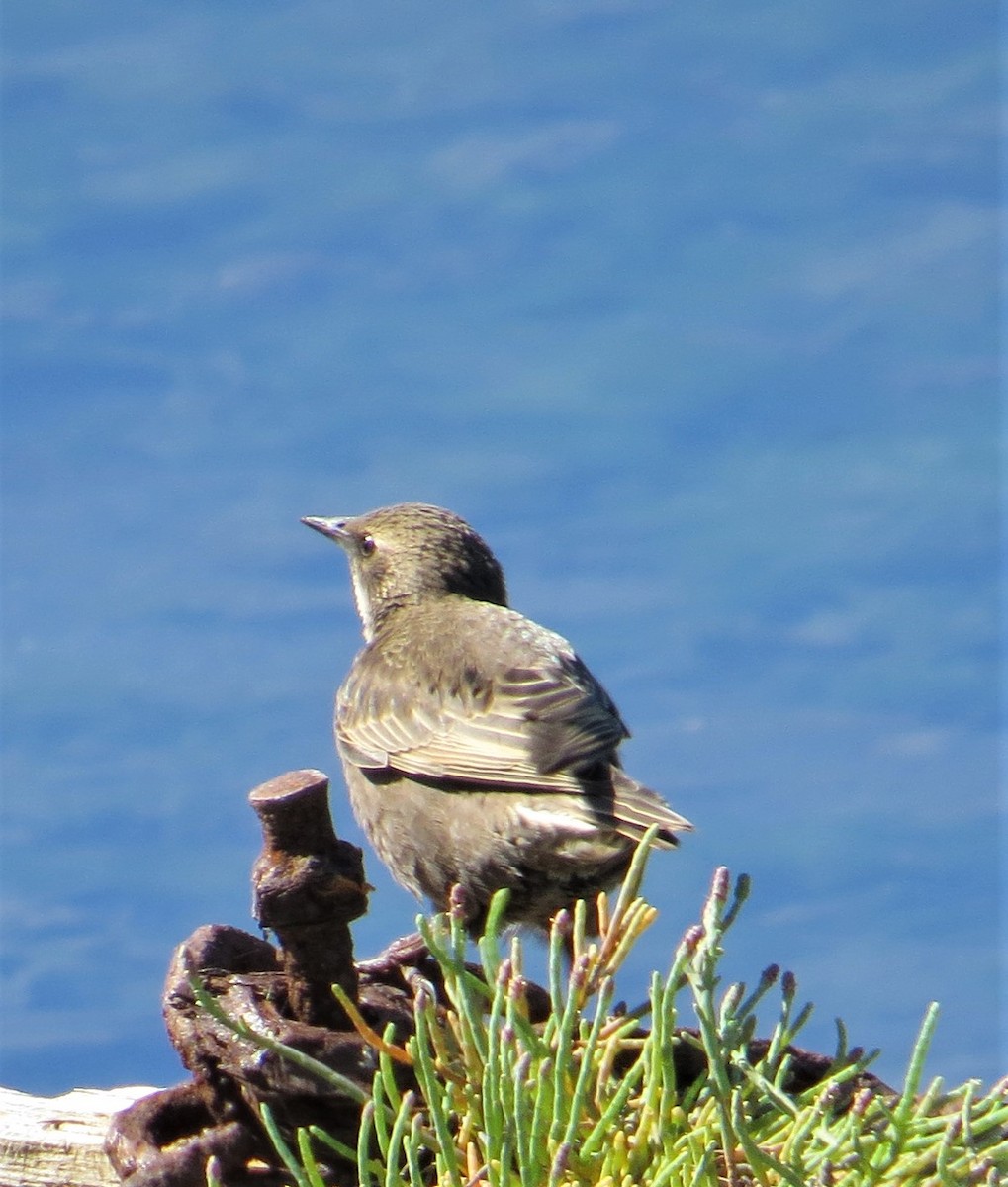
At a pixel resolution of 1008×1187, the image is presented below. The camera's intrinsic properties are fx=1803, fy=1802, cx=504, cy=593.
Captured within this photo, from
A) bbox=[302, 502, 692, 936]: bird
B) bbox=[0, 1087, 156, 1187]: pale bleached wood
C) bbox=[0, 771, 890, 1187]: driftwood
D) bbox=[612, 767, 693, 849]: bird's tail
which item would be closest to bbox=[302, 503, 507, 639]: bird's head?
bbox=[302, 502, 692, 936]: bird

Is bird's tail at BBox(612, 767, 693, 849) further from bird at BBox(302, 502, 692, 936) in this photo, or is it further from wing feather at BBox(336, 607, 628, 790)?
wing feather at BBox(336, 607, 628, 790)

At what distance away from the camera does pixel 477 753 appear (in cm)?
697

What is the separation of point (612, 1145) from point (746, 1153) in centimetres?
28

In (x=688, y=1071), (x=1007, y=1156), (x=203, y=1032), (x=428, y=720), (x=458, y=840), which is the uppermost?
(x=428, y=720)

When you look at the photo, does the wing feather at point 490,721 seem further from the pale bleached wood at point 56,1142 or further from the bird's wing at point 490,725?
the pale bleached wood at point 56,1142

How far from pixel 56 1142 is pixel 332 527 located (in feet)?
16.1

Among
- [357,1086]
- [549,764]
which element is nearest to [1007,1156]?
[357,1086]

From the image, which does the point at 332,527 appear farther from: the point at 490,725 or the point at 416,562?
the point at 490,725

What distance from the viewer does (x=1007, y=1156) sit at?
3.13 metres

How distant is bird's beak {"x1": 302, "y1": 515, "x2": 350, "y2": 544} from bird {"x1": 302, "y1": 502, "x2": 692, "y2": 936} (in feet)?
1.44

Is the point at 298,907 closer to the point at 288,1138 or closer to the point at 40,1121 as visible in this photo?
the point at 288,1138

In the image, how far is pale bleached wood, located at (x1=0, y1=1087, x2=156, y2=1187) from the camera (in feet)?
15.3

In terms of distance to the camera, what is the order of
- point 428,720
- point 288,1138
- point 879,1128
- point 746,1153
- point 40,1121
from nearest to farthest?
point 746,1153, point 879,1128, point 288,1138, point 40,1121, point 428,720

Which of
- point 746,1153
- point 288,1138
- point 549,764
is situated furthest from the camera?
point 549,764
